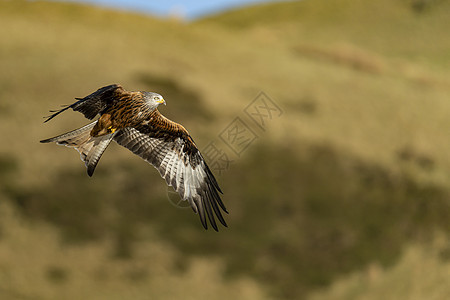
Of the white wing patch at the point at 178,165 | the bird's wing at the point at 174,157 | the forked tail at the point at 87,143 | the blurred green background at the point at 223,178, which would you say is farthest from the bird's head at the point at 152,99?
the blurred green background at the point at 223,178

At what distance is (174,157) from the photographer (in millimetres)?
11477

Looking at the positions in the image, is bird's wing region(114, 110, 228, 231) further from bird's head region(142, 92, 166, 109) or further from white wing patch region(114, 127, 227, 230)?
bird's head region(142, 92, 166, 109)

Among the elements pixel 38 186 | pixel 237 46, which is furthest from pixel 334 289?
pixel 237 46

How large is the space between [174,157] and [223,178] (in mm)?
18099

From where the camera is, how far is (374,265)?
1083 inches

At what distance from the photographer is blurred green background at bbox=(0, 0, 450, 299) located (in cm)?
2545

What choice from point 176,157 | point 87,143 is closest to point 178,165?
point 176,157

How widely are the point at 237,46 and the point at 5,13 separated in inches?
635

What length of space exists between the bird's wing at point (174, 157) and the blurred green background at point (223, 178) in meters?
13.6

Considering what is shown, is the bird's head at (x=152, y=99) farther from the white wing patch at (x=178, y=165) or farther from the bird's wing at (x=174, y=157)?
the white wing patch at (x=178, y=165)

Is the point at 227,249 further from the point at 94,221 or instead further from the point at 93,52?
the point at 93,52

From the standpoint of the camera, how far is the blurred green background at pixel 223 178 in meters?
25.5

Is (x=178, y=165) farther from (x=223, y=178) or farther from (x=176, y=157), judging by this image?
(x=223, y=178)

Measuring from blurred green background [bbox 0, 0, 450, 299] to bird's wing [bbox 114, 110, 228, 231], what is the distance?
13642 mm
